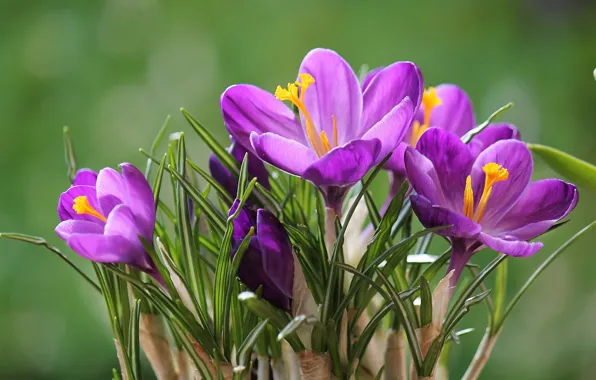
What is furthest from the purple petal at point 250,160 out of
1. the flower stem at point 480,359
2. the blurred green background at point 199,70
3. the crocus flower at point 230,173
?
the blurred green background at point 199,70

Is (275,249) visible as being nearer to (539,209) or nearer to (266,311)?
(266,311)

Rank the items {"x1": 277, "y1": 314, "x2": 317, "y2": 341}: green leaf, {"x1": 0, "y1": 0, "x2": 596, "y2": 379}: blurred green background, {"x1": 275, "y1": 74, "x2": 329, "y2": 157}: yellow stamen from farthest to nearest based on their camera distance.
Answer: {"x1": 0, "y1": 0, "x2": 596, "y2": 379}: blurred green background
{"x1": 275, "y1": 74, "x2": 329, "y2": 157}: yellow stamen
{"x1": 277, "y1": 314, "x2": 317, "y2": 341}: green leaf

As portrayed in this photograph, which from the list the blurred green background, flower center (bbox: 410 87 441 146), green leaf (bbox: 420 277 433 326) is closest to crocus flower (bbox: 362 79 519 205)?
flower center (bbox: 410 87 441 146)

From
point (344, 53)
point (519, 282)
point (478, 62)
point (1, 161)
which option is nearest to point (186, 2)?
point (344, 53)

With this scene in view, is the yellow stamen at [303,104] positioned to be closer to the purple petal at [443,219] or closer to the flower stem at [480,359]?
the purple petal at [443,219]

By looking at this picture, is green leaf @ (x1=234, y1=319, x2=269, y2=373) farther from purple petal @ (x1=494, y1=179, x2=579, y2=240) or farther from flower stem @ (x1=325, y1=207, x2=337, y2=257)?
purple petal @ (x1=494, y1=179, x2=579, y2=240)

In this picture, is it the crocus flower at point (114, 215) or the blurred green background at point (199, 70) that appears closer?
the crocus flower at point (114, 215)
